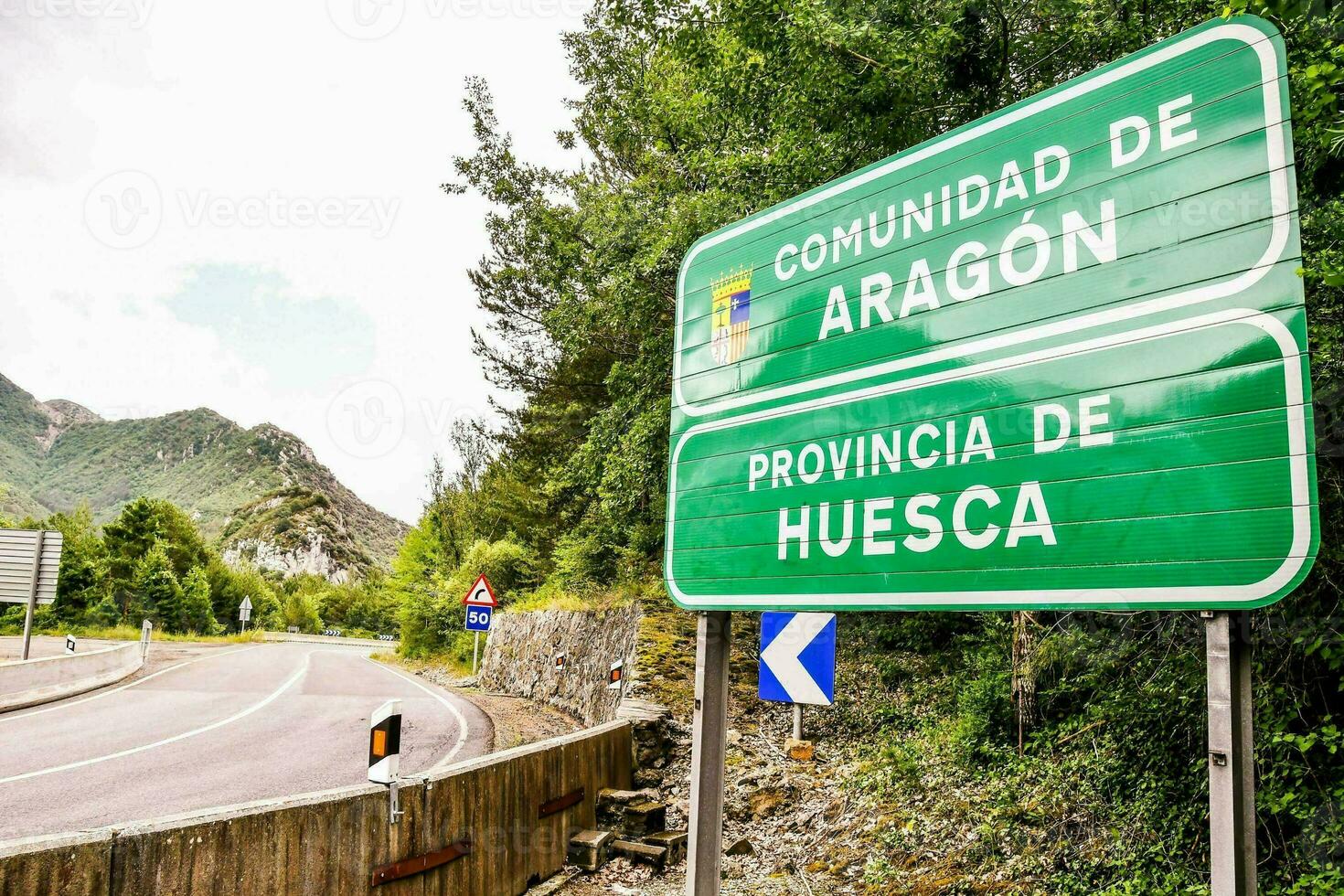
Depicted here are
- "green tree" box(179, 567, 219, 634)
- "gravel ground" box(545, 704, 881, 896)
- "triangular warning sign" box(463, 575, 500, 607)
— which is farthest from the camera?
"green tree" box(179, 567, 219, 634)

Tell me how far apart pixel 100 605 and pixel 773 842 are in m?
57.4

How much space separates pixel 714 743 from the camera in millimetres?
3674

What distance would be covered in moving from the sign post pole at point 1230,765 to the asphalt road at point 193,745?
5947mm

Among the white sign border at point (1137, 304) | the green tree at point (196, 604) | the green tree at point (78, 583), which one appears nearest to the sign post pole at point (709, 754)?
the white sign border at point (1137, 304)

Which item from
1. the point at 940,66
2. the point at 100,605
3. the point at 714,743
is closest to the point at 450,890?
the point at 714,743

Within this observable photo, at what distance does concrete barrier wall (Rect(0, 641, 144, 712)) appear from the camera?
14969 millimetres

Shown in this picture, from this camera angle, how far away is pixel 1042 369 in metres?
2.75

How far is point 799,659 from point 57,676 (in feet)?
59.0

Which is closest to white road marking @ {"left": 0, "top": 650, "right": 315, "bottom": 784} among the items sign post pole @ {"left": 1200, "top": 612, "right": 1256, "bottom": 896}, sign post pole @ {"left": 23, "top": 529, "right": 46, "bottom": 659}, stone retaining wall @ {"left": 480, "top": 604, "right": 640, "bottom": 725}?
stone retaining wall @ {"left": 480, "top": 604, "right": 640, "bottom": 725}

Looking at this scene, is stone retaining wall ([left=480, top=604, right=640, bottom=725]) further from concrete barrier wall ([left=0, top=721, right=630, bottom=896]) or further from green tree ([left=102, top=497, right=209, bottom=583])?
green tree ([left=102, top=497, right=209, bottom=583])

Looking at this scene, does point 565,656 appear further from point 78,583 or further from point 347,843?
point 78,583

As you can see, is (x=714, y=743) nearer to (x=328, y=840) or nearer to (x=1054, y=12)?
(x=328, y=840)

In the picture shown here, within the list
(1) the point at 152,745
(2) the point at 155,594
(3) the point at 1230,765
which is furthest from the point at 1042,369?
(2) the point at 155,594

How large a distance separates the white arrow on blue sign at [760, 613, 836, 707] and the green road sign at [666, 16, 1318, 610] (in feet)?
9.43
